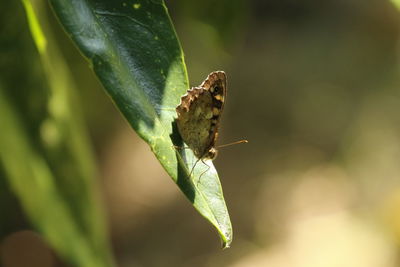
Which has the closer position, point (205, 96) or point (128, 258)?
point (205, 96)

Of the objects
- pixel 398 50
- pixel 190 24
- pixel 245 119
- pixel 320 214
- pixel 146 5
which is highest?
pixel 146 5

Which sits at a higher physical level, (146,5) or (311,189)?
(146,5)

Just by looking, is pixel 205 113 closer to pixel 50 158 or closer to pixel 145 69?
pixel 50 158

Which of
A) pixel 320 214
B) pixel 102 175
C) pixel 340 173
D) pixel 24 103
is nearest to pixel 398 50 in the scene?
pixel 340 173

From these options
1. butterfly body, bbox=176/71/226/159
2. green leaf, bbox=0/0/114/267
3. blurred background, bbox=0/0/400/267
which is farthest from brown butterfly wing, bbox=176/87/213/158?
blurred background, bbox=0/0/400/267

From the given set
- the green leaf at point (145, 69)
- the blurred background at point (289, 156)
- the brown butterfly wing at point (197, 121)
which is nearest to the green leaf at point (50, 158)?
the brown butterfly wing at point (197, 121)

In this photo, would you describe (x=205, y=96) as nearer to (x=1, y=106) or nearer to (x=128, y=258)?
(x=1, y=106)

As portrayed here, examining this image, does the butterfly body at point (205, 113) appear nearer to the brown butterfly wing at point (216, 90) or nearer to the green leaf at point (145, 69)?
the brown butterfly wing at point (216, 90)
